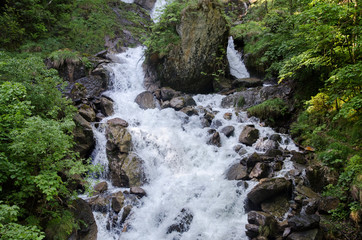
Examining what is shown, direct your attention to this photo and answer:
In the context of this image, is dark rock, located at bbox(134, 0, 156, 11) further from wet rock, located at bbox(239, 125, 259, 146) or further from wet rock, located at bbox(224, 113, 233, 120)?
wet rock, located at bbox(239, 125, 259, 146)

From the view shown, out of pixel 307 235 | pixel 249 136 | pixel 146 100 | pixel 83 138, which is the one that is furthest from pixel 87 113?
pixel 307 235

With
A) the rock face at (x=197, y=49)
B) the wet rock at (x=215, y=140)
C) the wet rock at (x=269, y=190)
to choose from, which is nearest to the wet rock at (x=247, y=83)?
the rock face at (x=197, y=49)

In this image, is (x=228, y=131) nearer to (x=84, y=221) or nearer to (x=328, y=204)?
(x=328, y=204)

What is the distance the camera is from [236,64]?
709 inches

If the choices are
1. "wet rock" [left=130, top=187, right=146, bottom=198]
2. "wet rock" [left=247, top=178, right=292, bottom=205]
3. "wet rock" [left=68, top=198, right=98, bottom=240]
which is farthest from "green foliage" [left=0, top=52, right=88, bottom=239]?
"wet rock" [left=247, top=178, right=292, bottom=205]

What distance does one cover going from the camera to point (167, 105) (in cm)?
1424

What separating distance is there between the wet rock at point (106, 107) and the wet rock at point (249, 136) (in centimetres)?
715

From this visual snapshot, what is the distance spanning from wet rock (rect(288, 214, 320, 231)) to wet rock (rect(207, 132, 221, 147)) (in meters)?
5.06

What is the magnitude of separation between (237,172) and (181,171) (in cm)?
245

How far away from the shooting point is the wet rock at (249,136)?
1058 cm

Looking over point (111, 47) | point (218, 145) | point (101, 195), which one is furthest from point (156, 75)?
point (101, 195)

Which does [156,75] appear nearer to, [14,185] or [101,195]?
[101,195]

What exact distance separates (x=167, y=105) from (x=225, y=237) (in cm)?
885

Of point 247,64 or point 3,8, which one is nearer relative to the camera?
point 3,8
